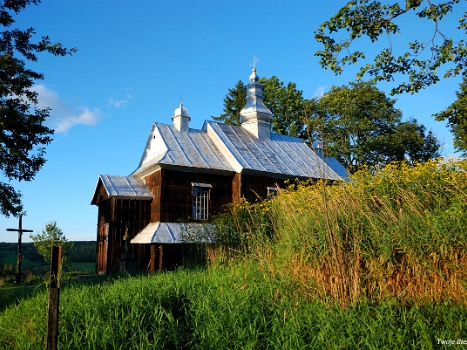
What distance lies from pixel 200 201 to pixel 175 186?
1.27m

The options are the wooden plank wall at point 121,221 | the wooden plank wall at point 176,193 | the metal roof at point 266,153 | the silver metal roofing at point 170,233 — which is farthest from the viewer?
the metal roof at point 266,153

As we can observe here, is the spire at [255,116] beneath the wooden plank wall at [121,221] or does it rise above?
above

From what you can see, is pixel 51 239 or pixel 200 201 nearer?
pixel 200 201

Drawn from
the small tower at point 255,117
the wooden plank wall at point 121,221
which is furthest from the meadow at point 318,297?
the small tower at point 255,117

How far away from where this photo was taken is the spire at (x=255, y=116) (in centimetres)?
2181

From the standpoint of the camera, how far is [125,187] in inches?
699

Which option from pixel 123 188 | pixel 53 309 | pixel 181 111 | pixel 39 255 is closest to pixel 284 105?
pixel 181 111

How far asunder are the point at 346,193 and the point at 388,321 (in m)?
2.71

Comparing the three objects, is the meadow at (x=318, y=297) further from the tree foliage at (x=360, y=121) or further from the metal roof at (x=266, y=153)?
the tree foliage at (x=360, y=121)

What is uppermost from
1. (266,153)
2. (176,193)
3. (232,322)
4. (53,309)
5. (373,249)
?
(266,153)

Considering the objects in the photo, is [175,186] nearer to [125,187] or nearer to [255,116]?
[125,187]

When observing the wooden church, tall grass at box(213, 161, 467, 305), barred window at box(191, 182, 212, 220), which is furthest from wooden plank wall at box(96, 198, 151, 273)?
tall grass at box(213, 161, 467, 305)

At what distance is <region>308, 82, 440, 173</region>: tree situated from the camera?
1217 inches

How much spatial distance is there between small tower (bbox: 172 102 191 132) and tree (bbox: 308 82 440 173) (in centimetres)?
1357
